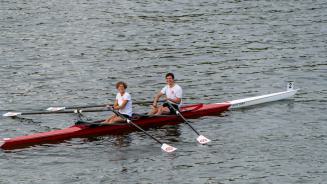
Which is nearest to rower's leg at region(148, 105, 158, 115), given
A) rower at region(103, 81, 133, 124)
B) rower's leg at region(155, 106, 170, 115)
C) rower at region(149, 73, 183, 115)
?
rower at region(149, 73, 183, 115)

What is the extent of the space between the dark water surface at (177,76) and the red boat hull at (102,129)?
16.5 inches

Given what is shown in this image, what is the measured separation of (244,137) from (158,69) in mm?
12199

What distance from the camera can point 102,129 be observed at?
28.6m

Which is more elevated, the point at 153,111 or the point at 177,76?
the point at 177,76

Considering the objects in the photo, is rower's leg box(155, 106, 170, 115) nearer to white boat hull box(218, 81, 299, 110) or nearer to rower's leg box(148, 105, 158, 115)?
rower's leg box(148, 105, 158, 115)

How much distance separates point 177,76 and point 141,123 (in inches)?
372

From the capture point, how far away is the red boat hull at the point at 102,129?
27.1 metres

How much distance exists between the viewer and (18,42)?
45406 millimetres

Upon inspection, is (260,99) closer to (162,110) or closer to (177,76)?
(162,110)

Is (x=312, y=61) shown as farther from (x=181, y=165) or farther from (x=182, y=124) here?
(x=181, y=165)

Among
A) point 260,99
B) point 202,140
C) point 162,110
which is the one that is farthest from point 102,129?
point 260,99

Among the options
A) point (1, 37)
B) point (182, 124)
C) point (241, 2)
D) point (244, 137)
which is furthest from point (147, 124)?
point (241, 2)

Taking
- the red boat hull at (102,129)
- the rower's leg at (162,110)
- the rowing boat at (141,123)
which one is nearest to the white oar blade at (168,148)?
the rowing boat at (141,123)

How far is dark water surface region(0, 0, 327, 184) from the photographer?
25.3 meters
